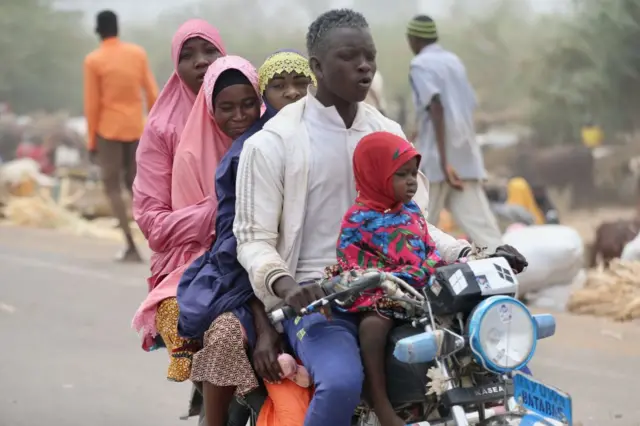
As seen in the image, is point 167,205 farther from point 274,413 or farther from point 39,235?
point 39,235

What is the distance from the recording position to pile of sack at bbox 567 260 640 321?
815cm

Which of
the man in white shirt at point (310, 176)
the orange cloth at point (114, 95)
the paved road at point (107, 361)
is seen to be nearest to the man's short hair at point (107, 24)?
the orange cloth at point (114, 95)

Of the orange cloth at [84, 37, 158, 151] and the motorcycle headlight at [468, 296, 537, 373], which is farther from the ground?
the orange cloth at [84, 37, 158, 151]

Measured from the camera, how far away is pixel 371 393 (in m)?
3.46

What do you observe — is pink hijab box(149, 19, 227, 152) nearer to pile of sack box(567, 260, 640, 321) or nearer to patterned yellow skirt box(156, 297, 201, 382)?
patterned yellow skirt box(156, 297, 201, 382)

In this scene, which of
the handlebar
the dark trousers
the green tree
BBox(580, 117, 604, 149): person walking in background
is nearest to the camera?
the handlebar

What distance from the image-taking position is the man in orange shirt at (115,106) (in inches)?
414

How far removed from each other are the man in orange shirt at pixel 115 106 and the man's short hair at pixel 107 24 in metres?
0.04

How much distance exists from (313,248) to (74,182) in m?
12.4

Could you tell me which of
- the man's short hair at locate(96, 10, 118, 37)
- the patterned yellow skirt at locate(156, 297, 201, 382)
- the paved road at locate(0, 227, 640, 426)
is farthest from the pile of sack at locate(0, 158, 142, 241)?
the patterned yellow skirt at locate(156, 297, 201, 382)

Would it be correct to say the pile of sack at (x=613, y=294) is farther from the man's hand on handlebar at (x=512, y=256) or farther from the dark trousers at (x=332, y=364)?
the dark trousers at (x=332, y=364)

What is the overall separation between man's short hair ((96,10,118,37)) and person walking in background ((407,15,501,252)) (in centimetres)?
325

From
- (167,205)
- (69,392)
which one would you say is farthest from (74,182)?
(167,205)

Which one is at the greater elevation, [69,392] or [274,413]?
[274,413]
